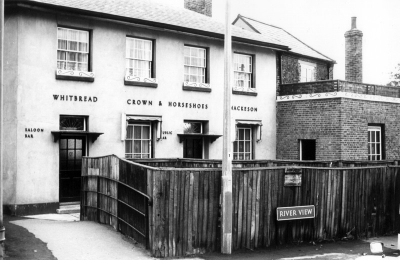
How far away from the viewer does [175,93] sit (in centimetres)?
1792

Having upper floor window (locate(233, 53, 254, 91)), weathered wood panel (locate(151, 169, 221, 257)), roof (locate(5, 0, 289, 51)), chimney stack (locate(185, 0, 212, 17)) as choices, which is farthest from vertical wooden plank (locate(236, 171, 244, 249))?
chimney stack (locate(185, 0, 212, 17))

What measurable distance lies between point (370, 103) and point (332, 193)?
9.48 metres

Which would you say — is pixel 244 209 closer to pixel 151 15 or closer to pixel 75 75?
pixel 75 75

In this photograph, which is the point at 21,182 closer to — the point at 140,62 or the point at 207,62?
the point at 140,62

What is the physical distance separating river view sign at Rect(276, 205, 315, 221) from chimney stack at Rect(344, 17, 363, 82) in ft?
53.0

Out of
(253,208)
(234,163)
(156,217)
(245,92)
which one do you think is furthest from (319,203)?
(245,92)

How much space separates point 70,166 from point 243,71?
28.7ft

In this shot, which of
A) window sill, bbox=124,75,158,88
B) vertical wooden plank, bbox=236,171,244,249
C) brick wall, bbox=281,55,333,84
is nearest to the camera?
vertical wooden plank, bbox=236,171,244,249

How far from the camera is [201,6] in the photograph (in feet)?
79.2

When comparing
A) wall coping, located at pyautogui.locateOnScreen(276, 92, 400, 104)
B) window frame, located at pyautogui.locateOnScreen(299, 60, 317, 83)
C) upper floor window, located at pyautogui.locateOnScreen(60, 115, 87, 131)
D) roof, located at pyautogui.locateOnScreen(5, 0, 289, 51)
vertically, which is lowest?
upper floor window, located at pyautogui.locateOnScreen(60, 115, 87, 131)

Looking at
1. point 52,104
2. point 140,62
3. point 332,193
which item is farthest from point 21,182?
point 332,193

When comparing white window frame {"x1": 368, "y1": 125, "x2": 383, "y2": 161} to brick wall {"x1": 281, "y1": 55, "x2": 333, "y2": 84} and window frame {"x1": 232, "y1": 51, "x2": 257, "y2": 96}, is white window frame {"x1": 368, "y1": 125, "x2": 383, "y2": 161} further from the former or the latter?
window frame {"x1": 232, "y1": 51, "x2": 257, "y2": 96}

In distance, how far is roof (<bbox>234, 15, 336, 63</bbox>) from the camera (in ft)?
82.5

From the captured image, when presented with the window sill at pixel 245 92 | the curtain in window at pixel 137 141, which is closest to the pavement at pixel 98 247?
the curtain in window at pixel 137 141
